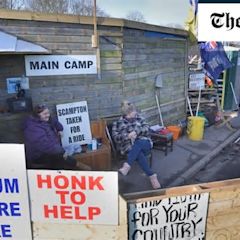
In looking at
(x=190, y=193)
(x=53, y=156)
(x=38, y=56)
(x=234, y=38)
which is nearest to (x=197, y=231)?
(x=190, y=193)

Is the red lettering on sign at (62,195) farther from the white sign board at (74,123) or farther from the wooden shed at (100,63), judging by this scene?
the white sign board at (74,123)

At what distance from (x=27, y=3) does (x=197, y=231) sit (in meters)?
20.7

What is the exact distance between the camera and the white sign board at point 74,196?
2.76 meters

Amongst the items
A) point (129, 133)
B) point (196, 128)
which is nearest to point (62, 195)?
point (129, 133)

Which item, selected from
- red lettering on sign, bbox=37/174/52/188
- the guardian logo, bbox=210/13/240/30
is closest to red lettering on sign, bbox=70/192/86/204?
red lettering on sign, bbox=37/174/52/188

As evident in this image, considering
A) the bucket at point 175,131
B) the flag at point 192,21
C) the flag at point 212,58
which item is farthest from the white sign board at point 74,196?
the flag at point 212,58

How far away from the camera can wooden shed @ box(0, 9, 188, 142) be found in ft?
18.0

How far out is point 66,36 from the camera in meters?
5.88

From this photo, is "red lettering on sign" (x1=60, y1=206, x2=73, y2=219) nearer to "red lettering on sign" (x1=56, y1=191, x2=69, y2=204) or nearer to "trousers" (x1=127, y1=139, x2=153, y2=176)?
"red lettering on sign" (x1=56, y1=191, x2=69, y2=204)

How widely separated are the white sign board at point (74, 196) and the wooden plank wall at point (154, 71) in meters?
4.30

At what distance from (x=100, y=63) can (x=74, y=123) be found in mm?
1293

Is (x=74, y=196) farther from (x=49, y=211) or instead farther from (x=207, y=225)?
(x=207, y=225)

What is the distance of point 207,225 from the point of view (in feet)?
10.3

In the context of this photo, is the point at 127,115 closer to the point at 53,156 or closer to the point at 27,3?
the point at 53,156
